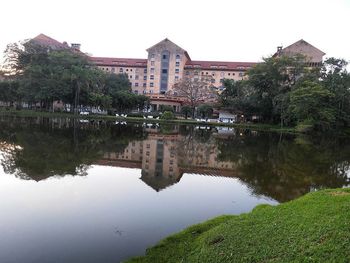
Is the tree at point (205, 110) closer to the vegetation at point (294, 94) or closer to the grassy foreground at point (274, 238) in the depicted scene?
the vegetation at point (294, 94)

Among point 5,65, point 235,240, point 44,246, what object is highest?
point 5,65

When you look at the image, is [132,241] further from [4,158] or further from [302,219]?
[4,158]

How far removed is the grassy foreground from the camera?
4965mm

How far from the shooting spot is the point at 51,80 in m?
53.9

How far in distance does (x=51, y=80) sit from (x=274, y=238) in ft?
176

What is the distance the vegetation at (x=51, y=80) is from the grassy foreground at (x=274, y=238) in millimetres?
51664

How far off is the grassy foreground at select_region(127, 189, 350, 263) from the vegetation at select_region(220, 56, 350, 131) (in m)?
38.3

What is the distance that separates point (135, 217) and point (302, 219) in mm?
Answer: 4413

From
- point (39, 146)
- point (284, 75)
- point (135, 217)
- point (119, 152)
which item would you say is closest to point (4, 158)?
point (39, 146)

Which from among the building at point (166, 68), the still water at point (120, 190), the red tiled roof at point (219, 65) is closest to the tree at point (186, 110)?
the building at point (166, 68)

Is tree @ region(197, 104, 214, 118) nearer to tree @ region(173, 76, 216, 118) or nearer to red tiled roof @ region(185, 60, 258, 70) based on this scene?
tree @ region(173, 76, 216, 118)

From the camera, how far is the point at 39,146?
19.7 meters

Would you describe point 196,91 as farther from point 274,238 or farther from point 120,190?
point 274,238

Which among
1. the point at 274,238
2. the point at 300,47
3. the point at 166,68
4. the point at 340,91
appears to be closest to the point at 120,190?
the point at 274,238
